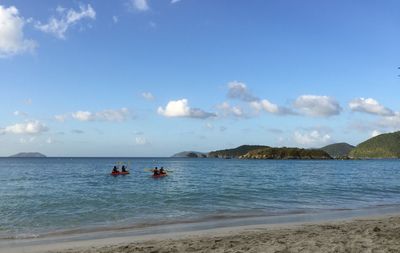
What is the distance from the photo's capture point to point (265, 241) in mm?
14539

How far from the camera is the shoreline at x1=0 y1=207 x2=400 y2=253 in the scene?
14812mm

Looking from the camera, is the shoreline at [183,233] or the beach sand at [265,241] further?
the shoreline at [183,233]

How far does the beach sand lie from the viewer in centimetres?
1328

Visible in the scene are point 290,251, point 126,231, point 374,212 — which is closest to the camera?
point 290,251

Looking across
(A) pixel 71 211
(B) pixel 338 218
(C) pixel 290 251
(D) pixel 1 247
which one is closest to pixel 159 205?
(A) pixel 71 211

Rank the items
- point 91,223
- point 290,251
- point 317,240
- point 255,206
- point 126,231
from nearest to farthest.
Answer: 1. point 290,251
2. point 317,240
3. point 126,231
4. point 91,223
5. point 255,206

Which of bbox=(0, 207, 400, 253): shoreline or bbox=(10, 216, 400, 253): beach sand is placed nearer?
bbox=(10, 216, 400, 253): beach sand

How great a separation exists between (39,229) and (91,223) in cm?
247

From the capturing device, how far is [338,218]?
2180cm

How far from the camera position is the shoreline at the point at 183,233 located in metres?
14.8

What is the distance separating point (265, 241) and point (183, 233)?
160 inches

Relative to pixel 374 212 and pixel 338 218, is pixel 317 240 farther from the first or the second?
pixel 374 212

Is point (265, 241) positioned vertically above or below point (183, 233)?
above

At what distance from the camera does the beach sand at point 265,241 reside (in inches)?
523
